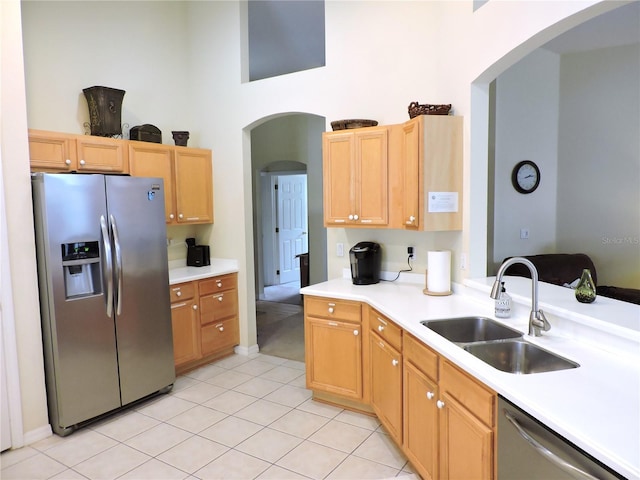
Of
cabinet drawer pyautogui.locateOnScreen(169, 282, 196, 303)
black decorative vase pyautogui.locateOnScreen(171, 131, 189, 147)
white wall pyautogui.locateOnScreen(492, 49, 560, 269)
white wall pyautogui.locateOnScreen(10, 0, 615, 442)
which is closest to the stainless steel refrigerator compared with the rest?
white wall pyautogui.locateOnScreen(10, 0, 615, 442)

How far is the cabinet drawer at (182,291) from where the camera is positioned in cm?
389

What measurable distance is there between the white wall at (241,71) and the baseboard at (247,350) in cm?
9

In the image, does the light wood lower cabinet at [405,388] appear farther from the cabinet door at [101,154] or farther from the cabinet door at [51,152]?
the cabinet door at [51,152]

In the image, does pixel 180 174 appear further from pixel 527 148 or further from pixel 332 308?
pixel 527 148

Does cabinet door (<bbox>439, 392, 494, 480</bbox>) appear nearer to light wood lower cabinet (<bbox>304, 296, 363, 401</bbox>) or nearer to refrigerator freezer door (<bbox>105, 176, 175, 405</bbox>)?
light wood lower cabinet (<bbox>304, 296, 363, 401</bbox>)

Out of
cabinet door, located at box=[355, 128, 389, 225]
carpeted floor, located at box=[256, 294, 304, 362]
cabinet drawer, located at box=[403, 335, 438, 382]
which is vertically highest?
cabinet door, located at box=[355, 128, 389, 225]

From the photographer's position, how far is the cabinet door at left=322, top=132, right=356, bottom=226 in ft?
11.3

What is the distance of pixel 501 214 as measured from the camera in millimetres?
4965

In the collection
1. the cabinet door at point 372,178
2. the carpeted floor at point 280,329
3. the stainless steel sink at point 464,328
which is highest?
the cabinet door at point 372,178

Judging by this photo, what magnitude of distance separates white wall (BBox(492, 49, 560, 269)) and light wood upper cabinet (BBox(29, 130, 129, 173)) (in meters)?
3.96

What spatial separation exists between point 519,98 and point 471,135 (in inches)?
103

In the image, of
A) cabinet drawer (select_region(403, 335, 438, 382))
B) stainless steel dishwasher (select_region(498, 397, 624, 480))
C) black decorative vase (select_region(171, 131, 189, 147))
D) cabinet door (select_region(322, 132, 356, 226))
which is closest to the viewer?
stainless steel dishwasher (select_region(498, 397, 624, 480))

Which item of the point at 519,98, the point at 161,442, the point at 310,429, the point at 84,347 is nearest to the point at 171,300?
the point at 84,347

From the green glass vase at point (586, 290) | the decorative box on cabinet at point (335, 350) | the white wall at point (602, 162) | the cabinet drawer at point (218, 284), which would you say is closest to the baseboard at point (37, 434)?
the cabinet drawer at point (218, 284)
